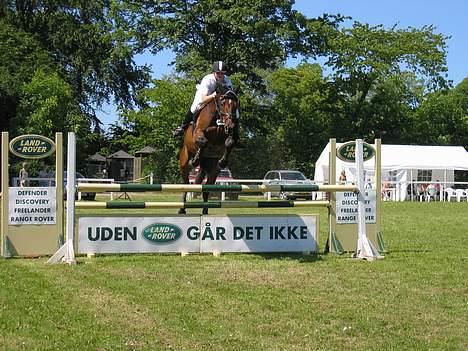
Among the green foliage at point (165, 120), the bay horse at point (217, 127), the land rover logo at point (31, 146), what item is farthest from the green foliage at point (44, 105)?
the bay horse at point (217, 127)

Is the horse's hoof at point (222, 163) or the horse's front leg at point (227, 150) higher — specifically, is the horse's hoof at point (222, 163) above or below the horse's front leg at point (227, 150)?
below

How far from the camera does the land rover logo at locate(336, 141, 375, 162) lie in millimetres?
11891

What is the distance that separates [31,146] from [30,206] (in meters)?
0.96

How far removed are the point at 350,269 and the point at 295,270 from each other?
834 millimetres

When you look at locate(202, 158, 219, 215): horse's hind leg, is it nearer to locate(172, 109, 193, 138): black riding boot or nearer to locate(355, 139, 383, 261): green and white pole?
locate(172, 109, 193, 138): black riding boot

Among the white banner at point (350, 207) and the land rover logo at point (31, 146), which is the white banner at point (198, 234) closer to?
the white banner at point (350, 207)

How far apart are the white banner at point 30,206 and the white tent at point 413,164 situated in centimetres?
2890

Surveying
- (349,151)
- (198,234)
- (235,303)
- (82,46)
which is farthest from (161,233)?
(82,46)

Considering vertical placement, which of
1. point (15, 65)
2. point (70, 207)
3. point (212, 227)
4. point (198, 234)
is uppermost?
point (15, 65)

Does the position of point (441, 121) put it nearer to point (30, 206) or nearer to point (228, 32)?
point (228, 32)

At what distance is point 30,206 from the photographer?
10953 millimetres

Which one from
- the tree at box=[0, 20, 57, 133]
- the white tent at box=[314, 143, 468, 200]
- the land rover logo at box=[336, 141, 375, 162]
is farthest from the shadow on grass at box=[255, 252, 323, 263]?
the tree at box=[0, 20, 57, 133]

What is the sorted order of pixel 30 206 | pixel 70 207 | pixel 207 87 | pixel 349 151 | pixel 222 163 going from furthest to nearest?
pixel 349 151 < pixel 207 87 < pixel 222 163 < pixel 30 206 < pixel 70 207

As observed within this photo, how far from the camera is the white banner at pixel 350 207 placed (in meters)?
12.0
